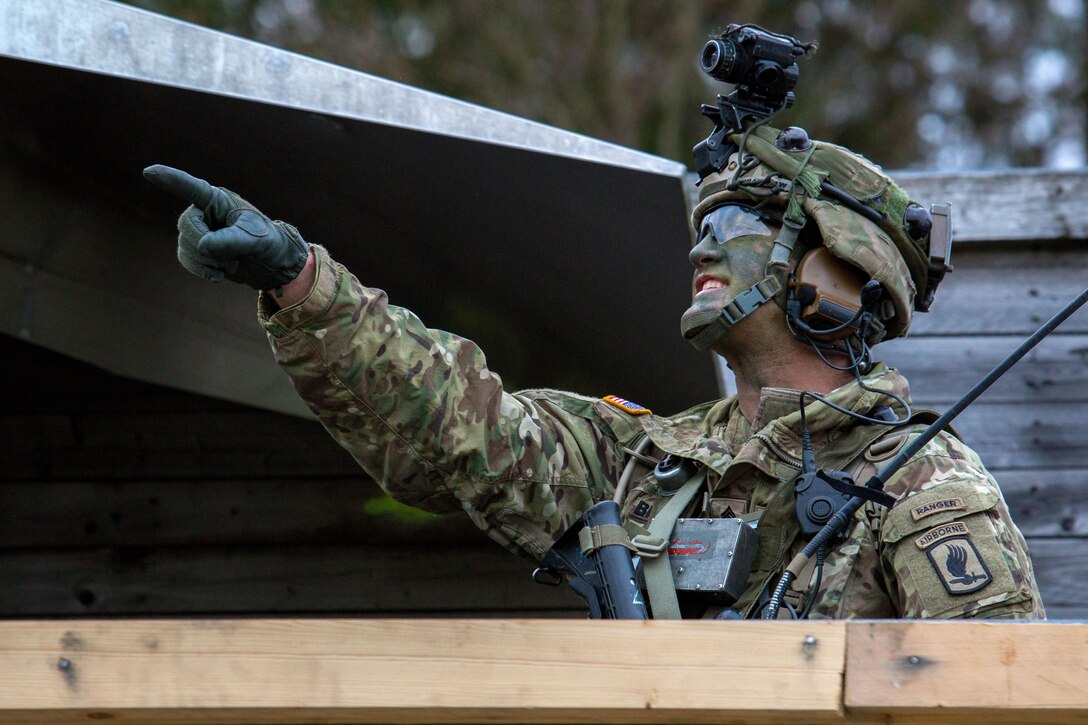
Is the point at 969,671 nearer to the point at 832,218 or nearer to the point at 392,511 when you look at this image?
the point at 832,218

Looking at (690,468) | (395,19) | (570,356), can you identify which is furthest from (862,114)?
(690,468)

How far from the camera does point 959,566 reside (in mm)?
2273

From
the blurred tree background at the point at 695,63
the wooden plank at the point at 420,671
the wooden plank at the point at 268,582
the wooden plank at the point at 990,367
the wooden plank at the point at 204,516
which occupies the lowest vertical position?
the wooden plank at the point at 420,671

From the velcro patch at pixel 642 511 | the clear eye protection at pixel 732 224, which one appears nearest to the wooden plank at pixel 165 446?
the velcro patch at pixel 642 511

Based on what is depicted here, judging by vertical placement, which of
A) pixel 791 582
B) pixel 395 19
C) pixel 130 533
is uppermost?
pixel 395 19

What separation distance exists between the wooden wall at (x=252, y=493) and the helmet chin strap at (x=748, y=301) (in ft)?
3.22

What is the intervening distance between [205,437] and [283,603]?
491 mm

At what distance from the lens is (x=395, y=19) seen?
9.49 m

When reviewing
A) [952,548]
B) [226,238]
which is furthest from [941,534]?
[226,238]

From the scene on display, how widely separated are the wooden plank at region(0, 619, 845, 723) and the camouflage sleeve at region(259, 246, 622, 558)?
77 cm

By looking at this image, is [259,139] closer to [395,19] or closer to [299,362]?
[299,362]

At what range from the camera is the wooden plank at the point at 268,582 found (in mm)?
3645

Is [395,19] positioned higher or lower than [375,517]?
higher

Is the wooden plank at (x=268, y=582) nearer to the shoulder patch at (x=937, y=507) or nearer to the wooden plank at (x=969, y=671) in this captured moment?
the shoulder patch at (x=937, y=507)
